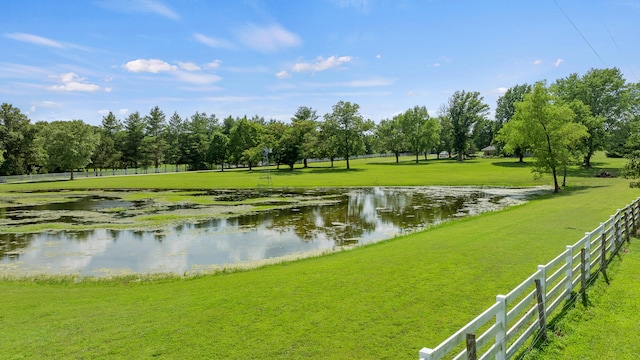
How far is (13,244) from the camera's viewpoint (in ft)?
Answer: 67.2

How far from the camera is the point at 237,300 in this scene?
32.7 ft

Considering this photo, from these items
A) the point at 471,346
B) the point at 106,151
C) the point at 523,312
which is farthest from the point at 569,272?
the point at 106,151

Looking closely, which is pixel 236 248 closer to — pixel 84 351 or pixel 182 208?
pixel 84 351

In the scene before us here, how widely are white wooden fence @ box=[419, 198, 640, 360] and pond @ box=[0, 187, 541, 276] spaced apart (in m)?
10.4

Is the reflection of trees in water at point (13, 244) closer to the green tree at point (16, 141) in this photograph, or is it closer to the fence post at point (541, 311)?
the fence post at point (541, 311)

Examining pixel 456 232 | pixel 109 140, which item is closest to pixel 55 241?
pixel 456 232

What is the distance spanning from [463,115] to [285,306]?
102314 mm

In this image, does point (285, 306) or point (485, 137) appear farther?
point (485, 137)

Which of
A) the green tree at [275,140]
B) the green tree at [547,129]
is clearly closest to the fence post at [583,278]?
the green tree at [547,129]

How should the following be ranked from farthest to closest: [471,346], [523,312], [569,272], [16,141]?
[16,141] → [569,272] → [523,312] → [471,346]

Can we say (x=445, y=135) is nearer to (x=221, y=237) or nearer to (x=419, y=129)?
(x=419, y=129)

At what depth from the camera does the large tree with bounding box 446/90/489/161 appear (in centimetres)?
10075

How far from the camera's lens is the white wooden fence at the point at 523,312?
4.79 m

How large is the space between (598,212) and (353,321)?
2064 centimetres
